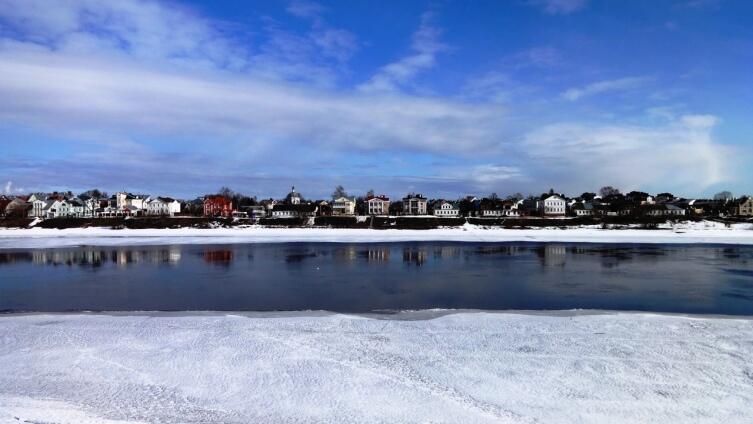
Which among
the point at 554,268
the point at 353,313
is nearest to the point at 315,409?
the point at 353,313

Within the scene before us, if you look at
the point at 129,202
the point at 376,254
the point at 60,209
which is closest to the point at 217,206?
the point at 129,202

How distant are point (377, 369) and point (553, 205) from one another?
7403cm

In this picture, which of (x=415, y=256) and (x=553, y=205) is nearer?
(x=415, y=256)

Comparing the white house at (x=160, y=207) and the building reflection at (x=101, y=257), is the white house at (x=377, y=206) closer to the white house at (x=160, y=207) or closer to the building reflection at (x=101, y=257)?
the white house at (x=160, y=207)

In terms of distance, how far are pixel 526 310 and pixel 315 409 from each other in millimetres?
6399

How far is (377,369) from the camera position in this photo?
269 inches

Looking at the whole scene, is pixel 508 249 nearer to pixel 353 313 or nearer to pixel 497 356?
pixel 353 313

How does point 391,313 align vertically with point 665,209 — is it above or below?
below

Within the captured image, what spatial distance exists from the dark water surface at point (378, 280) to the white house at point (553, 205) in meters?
50.0

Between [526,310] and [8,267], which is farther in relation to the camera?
[8,267]

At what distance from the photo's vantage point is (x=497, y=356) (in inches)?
292

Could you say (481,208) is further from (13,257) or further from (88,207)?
(13,257)

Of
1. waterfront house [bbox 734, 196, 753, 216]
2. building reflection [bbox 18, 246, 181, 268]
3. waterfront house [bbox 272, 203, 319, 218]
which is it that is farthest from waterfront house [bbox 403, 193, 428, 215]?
building reflection [bbox 18, 246, 181, 268]

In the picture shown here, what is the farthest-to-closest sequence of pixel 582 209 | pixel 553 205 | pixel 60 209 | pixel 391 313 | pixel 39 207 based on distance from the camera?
1. pixel 582 209
2. pixel 553 205
3. pixel 60 209
4. pixel 39 207
5. pixel 391 313
